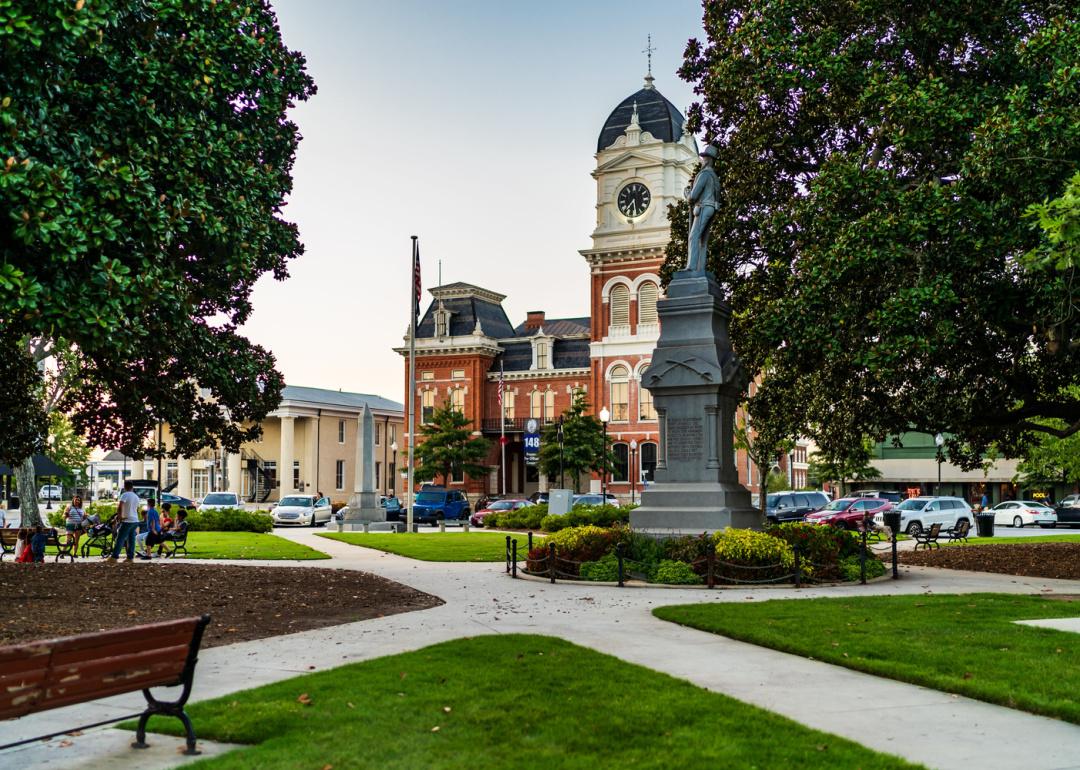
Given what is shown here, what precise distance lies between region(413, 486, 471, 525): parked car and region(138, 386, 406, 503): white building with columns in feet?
96.4

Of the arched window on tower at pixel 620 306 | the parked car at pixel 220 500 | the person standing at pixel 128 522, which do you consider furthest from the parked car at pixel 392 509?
the arched window on tower at pixel 620 306

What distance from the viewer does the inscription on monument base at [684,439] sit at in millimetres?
18719

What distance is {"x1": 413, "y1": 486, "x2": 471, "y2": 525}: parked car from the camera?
46688 mm

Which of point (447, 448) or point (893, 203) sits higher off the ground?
point (893, 203)

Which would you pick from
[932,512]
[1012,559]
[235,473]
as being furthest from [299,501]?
[235,473]

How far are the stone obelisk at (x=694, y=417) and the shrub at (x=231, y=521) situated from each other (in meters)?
24.7

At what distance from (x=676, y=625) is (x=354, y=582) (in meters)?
7.42

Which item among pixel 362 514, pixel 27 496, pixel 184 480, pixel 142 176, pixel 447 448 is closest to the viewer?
pixel 142 176

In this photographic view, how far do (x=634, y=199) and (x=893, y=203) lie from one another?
50514mm

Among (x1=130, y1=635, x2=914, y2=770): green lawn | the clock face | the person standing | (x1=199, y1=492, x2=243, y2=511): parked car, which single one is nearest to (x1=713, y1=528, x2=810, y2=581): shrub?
(x1=130, y1=635, x2=914, y2=770): green lawn

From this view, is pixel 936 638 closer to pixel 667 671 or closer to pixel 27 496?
pixel 667 671

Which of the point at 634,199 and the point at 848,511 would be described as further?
the point at 634,199

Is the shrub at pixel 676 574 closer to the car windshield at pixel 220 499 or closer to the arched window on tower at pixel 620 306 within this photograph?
the car windshield at pixel 220 499

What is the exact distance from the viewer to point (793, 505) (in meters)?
43.2
